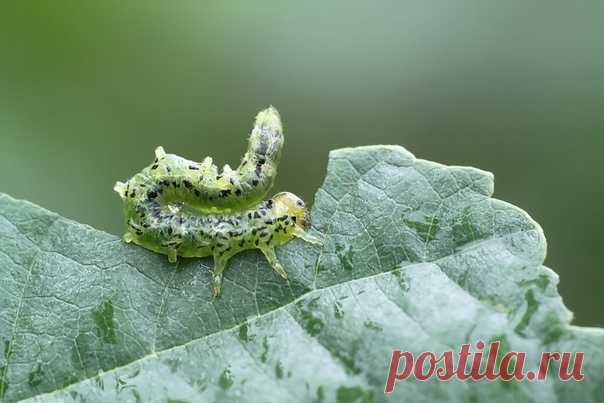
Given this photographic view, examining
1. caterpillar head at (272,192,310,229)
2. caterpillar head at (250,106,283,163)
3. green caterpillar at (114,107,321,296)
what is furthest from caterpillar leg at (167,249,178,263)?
caterpillar head at (250,106,283,163)

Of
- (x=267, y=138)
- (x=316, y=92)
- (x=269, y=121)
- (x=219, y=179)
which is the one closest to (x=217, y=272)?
(x=219, y=179)

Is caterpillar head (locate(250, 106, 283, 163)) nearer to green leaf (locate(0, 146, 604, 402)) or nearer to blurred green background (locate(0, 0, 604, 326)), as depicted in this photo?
green leaf (locate(0, 146, 604, 402))

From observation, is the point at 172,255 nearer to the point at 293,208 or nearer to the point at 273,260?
the point at 273,260

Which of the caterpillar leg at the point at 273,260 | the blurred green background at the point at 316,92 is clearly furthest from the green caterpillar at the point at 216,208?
the blurred green background at the point at 316,92

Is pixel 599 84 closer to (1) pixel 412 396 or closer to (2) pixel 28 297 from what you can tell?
(1) pixel 412 396

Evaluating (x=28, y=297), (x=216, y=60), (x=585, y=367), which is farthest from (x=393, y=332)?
(x=216, y=60)

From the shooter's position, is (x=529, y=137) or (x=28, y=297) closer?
(x=28, y=297)

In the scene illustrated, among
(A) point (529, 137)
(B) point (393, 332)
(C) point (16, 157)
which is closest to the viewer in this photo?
(B) point (393, 332)
